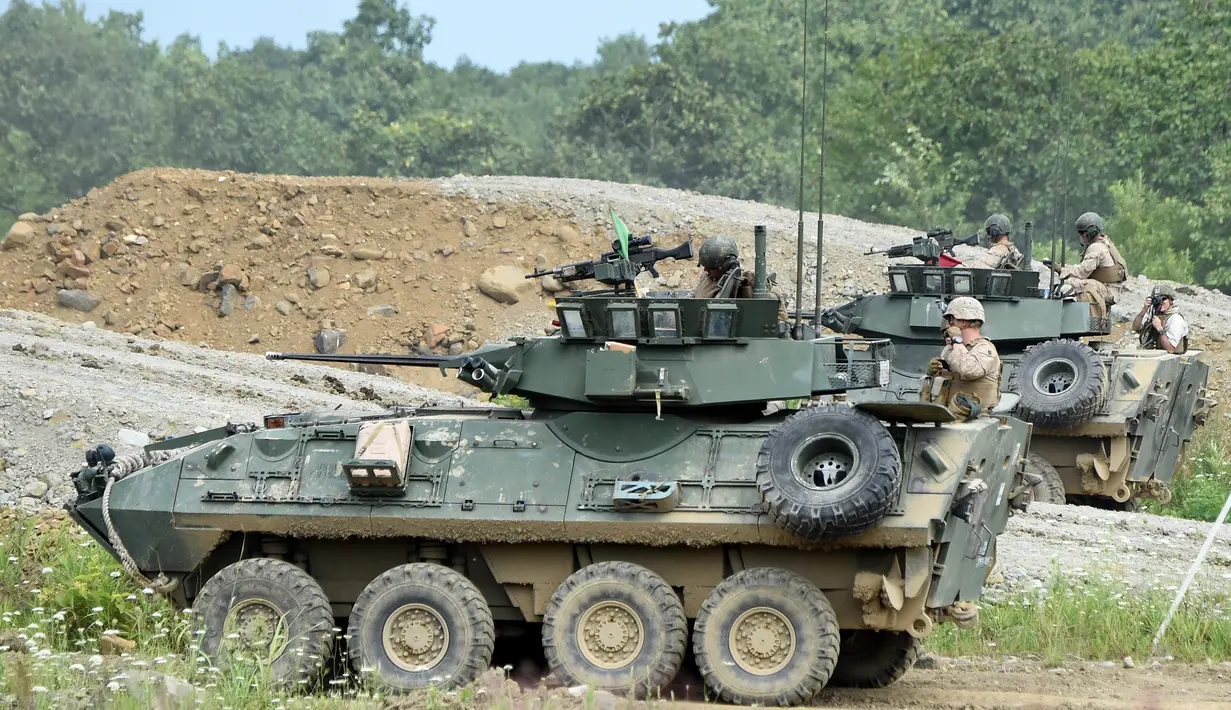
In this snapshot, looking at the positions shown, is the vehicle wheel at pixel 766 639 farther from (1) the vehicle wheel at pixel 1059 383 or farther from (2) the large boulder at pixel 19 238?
(2) the large boulder at pixel 19 238

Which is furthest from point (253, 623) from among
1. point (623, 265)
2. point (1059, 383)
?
point (1059, 383)

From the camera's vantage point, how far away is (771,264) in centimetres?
2888

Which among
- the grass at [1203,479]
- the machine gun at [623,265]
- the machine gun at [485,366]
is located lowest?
the grass at [1203,479]

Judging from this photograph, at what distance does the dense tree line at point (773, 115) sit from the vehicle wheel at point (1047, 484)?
7485 millimetres

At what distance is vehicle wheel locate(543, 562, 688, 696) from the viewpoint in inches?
463

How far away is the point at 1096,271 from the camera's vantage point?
2127 centimetres

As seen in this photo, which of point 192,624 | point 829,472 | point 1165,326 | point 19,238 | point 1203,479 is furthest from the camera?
point 19,238

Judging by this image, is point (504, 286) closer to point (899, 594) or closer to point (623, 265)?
point (623, 265)

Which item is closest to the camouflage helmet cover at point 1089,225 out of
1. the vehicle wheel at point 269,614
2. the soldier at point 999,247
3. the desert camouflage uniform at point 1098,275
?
the desert camouflage uniform at point 1098,275

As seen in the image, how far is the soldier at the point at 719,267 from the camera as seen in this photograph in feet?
42.5

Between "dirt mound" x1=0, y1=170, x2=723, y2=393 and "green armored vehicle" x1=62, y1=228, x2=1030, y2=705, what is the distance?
1334cm

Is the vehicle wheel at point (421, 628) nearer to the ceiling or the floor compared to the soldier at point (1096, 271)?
nearer to the floor

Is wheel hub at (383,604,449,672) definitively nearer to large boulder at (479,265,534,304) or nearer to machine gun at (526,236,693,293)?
machine gun at (526,236,693,293)

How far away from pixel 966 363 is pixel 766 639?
2.38 m
